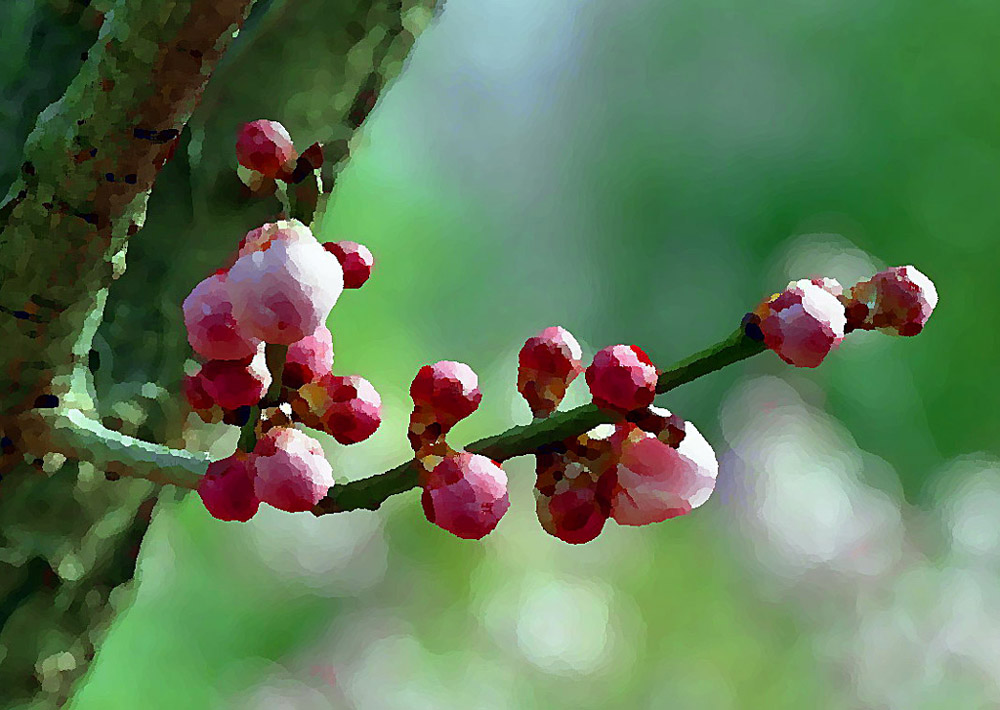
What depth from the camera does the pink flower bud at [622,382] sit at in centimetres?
17

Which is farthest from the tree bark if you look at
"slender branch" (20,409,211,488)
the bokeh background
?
the bokeh background

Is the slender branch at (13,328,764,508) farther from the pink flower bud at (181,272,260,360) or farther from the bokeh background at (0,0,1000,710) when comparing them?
the bokeh background at (0,0,1000,710)

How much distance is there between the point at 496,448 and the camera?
0.61 ft

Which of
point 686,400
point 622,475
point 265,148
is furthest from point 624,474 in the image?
point 686,400

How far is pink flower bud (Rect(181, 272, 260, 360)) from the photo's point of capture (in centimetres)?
18

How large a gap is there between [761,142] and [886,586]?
1.21 metres

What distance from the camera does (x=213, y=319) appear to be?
0.18m

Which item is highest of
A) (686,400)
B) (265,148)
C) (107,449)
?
(265,148)

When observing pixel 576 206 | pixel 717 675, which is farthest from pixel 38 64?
pixel 576 206

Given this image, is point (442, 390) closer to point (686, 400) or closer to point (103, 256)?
point (103, 256)

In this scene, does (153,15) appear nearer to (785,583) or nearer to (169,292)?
(169,292)

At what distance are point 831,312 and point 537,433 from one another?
61mm

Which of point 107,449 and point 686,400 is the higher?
point 107,449

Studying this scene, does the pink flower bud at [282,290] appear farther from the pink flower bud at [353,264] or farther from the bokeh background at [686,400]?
the bokeh background at [686,400]
